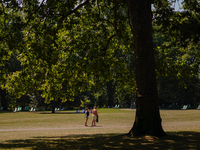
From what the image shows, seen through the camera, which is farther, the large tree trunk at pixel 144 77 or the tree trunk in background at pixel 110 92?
the tree trunk in background at pixel 110 92

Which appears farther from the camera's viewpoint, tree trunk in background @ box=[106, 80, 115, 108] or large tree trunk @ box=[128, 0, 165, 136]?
tree trunk in background @ box=[106, 80, 115, 108]

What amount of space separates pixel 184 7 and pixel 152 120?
29.8 ft

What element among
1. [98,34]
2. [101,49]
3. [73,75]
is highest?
[98,34]

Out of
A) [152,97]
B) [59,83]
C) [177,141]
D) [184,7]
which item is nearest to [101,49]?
[59,83]

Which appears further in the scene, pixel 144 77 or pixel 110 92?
pixel 110 92

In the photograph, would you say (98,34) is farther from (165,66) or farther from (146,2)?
(146,2)

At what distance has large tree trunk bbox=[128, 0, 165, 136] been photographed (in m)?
11.7

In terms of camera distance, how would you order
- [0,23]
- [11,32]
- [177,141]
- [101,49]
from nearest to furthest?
1. [177,141]
2. [11,32]
3. [0,23]
4. [101,49]

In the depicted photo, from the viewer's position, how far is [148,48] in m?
12.0

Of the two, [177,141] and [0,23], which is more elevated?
[0,23]

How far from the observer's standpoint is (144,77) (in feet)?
38.9

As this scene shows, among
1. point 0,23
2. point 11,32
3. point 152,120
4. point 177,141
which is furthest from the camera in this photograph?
point 0,23

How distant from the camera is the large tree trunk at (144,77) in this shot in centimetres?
1166

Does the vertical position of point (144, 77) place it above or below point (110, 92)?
below
